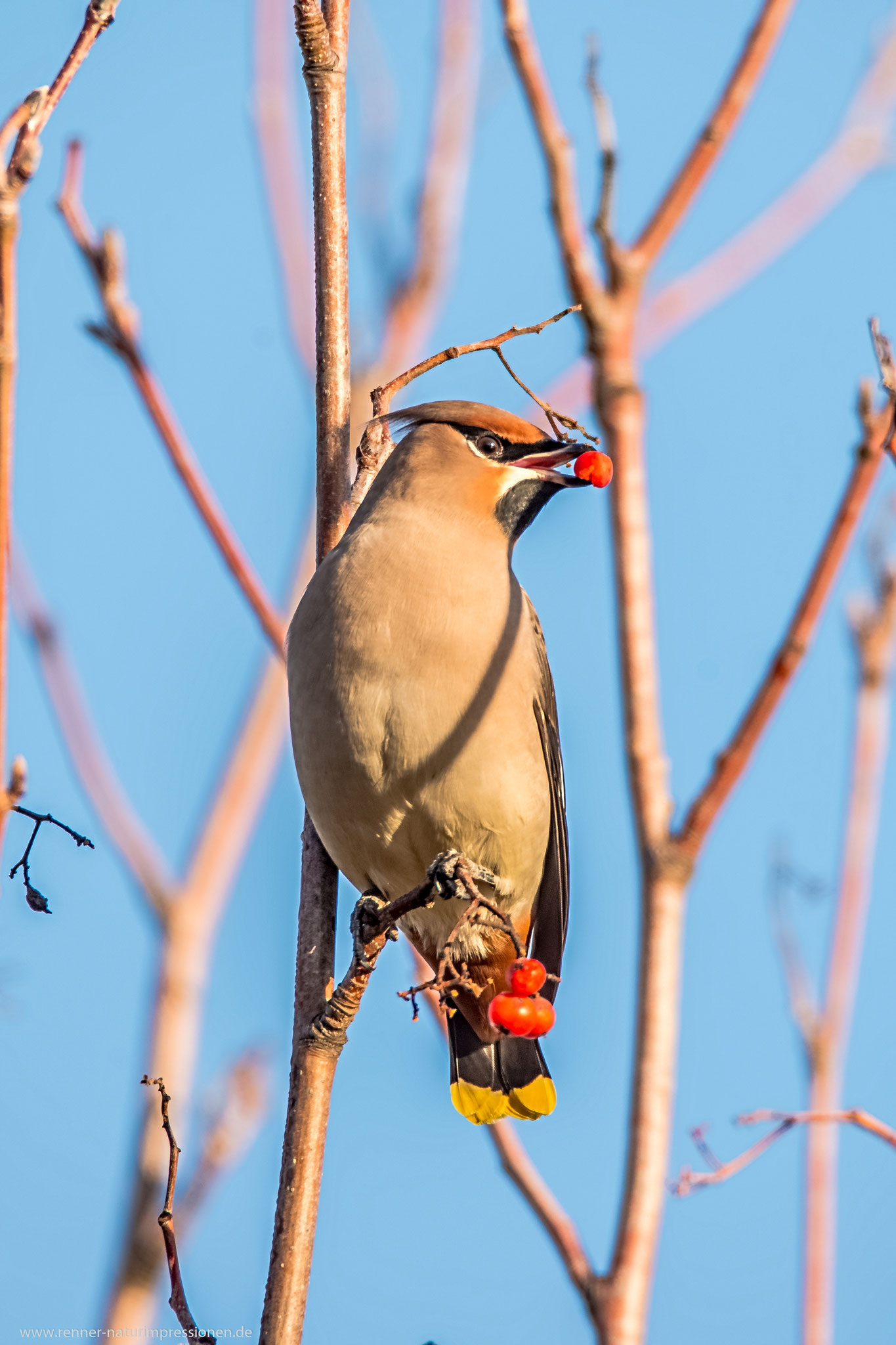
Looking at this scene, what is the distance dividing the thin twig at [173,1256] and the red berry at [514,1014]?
848 mm

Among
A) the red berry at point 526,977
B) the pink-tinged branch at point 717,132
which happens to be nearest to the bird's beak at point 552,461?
the pink-tinged branch at point 717,132

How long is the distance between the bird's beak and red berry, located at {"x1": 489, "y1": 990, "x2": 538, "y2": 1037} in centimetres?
130

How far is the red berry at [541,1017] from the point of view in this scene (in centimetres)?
316

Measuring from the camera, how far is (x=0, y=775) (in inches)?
→ 69.6

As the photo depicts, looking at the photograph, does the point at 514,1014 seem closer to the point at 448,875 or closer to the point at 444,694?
the point at 448,875

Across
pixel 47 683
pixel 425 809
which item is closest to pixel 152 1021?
pixel 47 683

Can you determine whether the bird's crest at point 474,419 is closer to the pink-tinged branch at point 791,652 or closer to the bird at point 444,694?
the bird at point 444,694

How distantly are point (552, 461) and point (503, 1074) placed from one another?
1.68 m

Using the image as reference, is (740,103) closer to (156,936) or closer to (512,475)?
(512,475)

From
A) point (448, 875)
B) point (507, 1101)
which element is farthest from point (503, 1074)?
point (448, 875)

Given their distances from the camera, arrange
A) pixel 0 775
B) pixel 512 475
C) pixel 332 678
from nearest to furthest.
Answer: pixel 0 775 < pixel 332 678 < pixel 512 475

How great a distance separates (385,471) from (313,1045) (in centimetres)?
183

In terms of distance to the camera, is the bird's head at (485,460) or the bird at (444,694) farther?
the bird's head at (485,460)

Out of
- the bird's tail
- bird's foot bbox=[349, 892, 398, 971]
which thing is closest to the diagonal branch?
bird's foot bbox=[349, 892, 398, 971]
